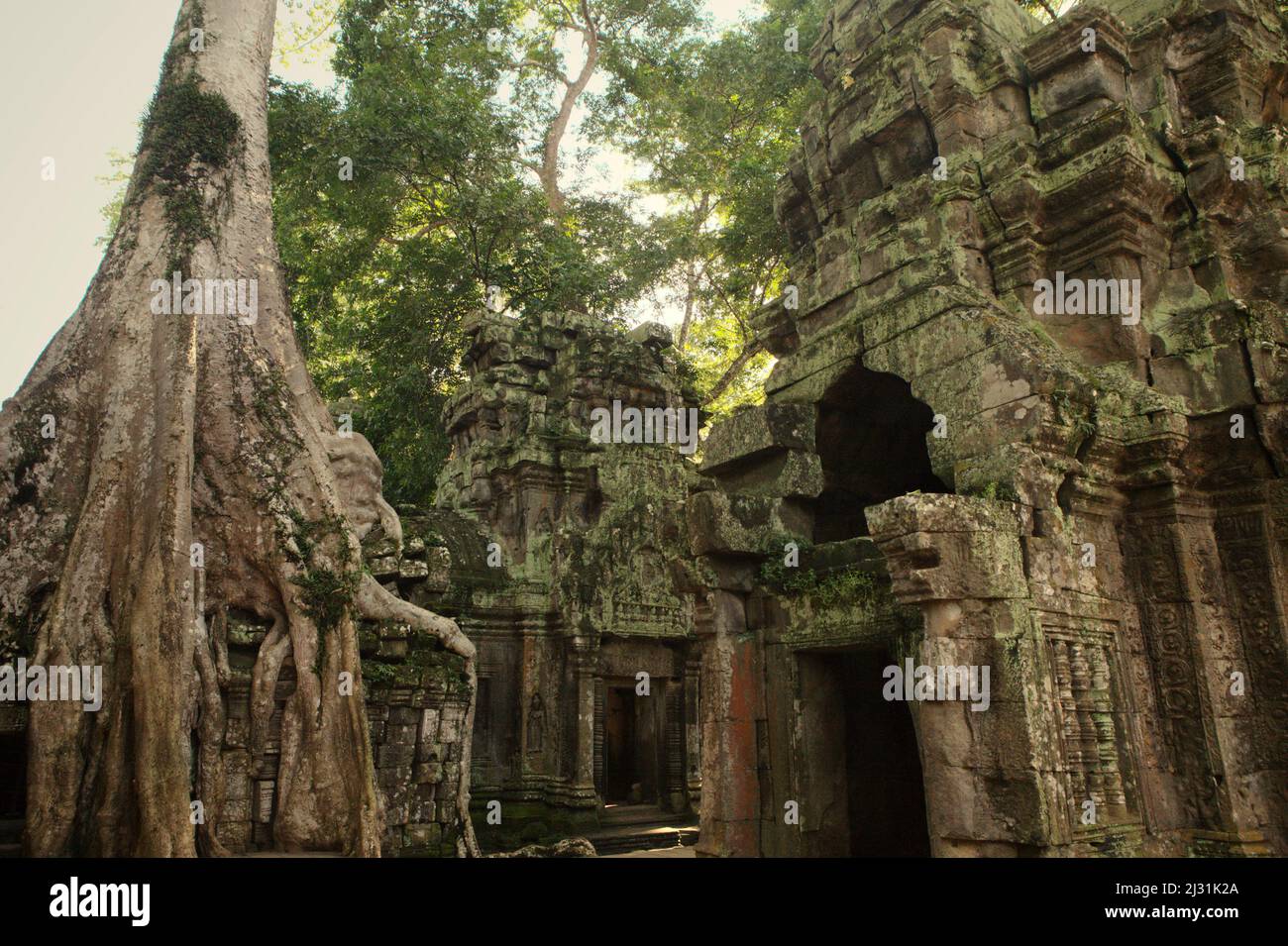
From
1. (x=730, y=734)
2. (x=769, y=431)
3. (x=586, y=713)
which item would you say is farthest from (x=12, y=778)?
(x=586, y=713)

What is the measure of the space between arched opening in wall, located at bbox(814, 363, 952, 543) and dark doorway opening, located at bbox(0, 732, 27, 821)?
5454 millimetres

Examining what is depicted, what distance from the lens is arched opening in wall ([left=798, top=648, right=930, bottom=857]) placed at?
5695 millimetres

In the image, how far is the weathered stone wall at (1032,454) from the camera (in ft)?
14.1

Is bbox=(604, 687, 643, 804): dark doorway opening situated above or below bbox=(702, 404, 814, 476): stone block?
below

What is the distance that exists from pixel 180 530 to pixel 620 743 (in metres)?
11.9

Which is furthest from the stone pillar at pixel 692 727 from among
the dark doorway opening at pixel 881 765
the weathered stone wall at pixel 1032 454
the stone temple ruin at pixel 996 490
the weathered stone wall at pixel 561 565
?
the weathered stone wall at pixel 1032 454

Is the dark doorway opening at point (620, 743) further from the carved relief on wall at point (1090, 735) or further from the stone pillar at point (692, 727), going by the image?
the carved relief on wall at point (1090, 735)

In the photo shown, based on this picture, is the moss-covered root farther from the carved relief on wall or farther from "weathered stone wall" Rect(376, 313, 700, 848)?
"weathered stone wall" Rect(376, 313, 700, 848)

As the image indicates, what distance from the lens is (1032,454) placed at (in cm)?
464

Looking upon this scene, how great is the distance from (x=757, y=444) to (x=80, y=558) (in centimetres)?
439

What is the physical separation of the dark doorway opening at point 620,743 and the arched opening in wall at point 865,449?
8278mm

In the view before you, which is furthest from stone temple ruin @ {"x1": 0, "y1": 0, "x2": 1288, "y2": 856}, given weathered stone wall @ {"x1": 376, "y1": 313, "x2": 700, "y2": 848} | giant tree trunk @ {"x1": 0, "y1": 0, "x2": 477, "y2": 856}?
weathered stone wall @ {"x1": 376, "y1": 313, "x2": 700, "y2": 848}

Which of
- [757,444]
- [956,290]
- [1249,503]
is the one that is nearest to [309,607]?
[757,444]
